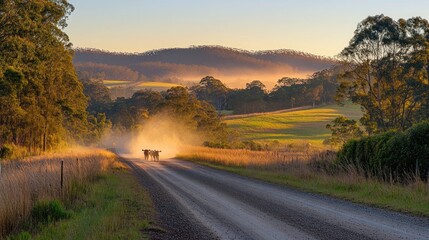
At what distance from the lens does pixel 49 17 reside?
154 ft

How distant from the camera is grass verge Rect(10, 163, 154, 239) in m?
9.30

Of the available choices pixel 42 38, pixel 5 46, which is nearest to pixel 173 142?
pixel 42 38

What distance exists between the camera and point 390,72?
50.0 meters

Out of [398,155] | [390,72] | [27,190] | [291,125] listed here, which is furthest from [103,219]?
[291,125]

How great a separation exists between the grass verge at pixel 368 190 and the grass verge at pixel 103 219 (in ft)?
23.4

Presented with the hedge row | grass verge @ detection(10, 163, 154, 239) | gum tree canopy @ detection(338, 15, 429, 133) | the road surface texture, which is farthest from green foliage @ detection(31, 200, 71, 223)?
gum tree canopy @ detection(338, 15, 429, 133)

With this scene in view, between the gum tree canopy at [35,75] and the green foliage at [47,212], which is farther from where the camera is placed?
the gum tree canopy at [35,75]

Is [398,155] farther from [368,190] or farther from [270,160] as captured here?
[270,160]

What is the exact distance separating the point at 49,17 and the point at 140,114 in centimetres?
6820

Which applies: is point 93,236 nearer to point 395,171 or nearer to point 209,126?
point 395,171

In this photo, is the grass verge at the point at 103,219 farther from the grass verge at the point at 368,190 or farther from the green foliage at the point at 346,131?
the green foliage at the point at 346,131

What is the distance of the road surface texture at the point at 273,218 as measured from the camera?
9672mm

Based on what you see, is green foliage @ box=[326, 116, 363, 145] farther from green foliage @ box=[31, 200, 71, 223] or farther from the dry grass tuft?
green foliage @ box=[31, 200, 71, 223]

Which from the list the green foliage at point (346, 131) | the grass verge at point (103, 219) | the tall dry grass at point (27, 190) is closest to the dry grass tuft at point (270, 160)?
the grass verge at point (103, 219)
